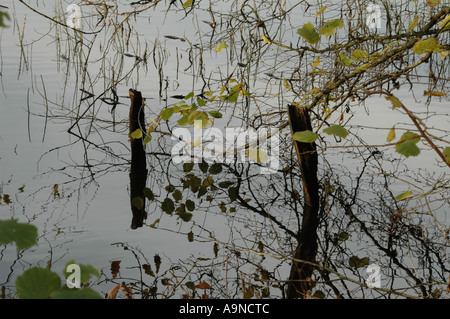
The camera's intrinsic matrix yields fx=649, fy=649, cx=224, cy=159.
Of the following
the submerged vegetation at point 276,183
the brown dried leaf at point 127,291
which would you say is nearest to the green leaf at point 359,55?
the submerged vegetation at point 276,183

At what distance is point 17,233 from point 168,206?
240cm

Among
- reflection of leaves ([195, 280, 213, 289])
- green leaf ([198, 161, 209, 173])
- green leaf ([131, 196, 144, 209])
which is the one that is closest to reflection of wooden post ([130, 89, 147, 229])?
green leaf ([131, 196, 144, 209])

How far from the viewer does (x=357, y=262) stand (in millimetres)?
2758

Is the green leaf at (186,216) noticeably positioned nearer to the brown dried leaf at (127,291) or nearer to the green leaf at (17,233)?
the brown dried leaf at (127,291)

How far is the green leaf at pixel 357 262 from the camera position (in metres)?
2.72

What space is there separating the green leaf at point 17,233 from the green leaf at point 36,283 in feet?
0.38

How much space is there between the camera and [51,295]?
1195 mm

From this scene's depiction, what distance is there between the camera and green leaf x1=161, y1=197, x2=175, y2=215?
344cm

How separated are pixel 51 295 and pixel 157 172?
2.85 meters

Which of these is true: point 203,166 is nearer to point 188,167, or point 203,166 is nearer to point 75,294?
point 188,167

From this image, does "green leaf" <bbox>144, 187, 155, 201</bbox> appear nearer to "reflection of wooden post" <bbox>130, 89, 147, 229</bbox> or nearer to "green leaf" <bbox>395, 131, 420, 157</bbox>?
"reflection of wooden post" <bbox>130, 89, 147, 229</bbox>

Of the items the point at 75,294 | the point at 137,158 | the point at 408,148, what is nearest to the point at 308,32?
the point at 408,148

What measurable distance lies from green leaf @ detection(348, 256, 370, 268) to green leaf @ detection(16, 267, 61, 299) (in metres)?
1.72
